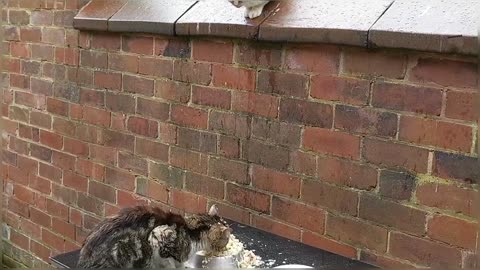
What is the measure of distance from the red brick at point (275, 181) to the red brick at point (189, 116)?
0.34 meters

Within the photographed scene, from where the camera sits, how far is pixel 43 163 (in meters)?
3.68

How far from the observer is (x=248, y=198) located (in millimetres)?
2572

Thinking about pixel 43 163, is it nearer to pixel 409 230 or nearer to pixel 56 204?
pixel 56 204

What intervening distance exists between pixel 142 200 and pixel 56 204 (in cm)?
81

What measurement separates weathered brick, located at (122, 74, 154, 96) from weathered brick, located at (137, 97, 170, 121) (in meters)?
0.04

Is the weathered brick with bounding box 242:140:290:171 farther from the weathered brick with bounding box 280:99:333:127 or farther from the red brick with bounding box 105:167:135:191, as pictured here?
the red brick with bounding box 105:167:135:191

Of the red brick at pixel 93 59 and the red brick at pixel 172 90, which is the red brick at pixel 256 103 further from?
the red brick at pixel 93 59

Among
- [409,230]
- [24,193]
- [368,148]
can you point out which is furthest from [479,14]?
[24,193]

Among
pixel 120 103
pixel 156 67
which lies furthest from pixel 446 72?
pixel 120 103

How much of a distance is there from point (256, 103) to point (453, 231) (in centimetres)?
91

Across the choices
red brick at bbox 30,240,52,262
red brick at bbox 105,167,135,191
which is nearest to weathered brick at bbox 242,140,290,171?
red brick at bbox 105,167,135,191

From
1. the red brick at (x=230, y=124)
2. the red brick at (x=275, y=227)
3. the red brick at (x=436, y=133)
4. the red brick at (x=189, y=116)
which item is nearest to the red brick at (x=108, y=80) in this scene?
the red brick at (x=189, y=116)

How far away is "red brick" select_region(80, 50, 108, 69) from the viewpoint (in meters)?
3.18

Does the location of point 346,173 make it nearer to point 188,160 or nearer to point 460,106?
point 460,106
